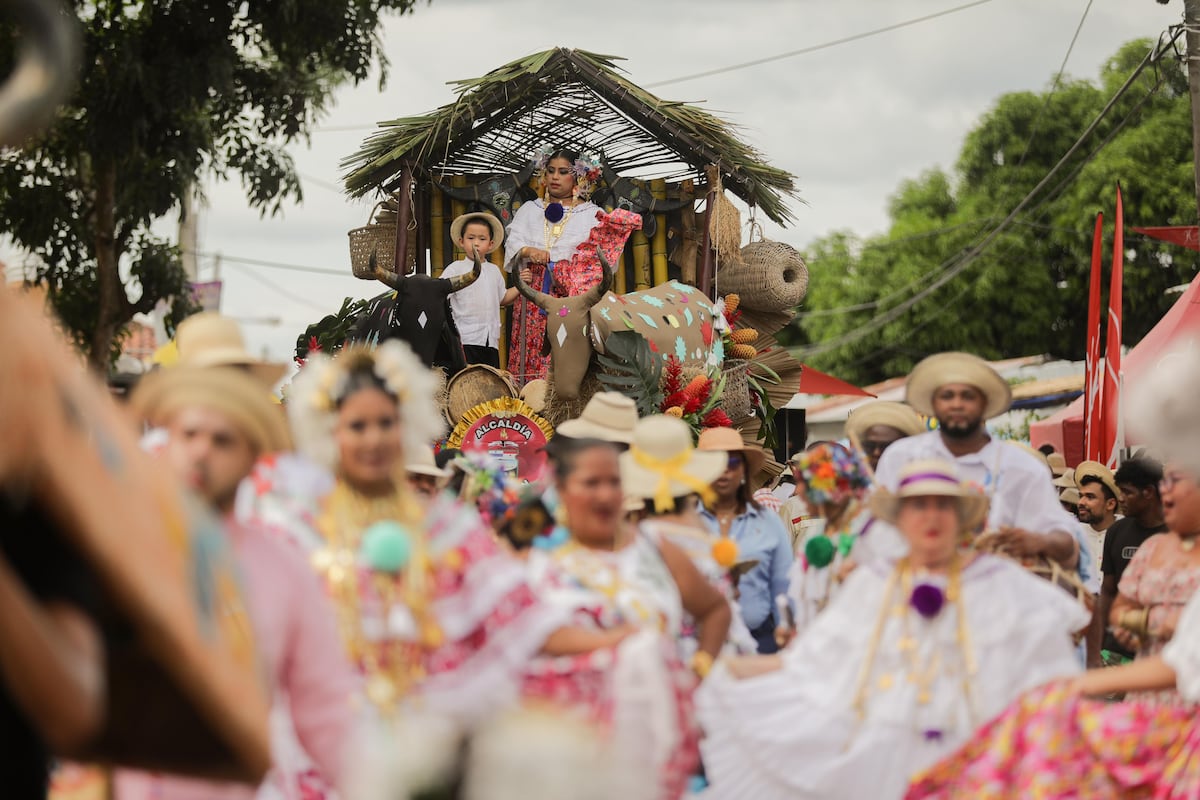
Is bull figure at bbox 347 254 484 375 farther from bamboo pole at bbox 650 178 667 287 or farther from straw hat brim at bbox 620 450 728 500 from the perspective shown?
straw hat brim at bbox 620 450 728 500

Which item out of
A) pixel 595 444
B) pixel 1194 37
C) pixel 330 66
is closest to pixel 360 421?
pixel 595 444

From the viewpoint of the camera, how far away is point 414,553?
4852 millimetres

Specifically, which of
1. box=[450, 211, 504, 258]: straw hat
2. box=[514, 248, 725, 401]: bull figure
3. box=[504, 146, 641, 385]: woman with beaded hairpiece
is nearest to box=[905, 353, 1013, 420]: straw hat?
box=[514, 248, 725, 401]: bull figure

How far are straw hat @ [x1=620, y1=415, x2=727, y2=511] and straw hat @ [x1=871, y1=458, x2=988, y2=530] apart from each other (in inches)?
29.4

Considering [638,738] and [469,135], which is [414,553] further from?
[469,135]

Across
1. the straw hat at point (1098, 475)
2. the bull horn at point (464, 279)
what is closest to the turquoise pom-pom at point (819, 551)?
the straw hat at point (1098, 475)

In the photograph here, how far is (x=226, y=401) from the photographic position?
→ 3.88 metres

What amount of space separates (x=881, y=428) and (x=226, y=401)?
5.69 m

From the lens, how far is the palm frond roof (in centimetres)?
1392

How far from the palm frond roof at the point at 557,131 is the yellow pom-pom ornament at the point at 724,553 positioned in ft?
24.6

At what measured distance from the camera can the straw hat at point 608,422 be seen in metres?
7.12

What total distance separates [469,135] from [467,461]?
22.4 feet

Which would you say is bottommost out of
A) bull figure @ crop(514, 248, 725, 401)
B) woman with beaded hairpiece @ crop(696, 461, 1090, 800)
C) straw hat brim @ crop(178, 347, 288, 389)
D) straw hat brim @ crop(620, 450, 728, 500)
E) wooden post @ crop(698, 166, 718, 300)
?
woman with beaded hairpiece @ crop(696, 461, 1090, 800)

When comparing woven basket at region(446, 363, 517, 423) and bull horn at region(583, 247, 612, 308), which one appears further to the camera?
bull horn at region(583, 247, 612, 308)
